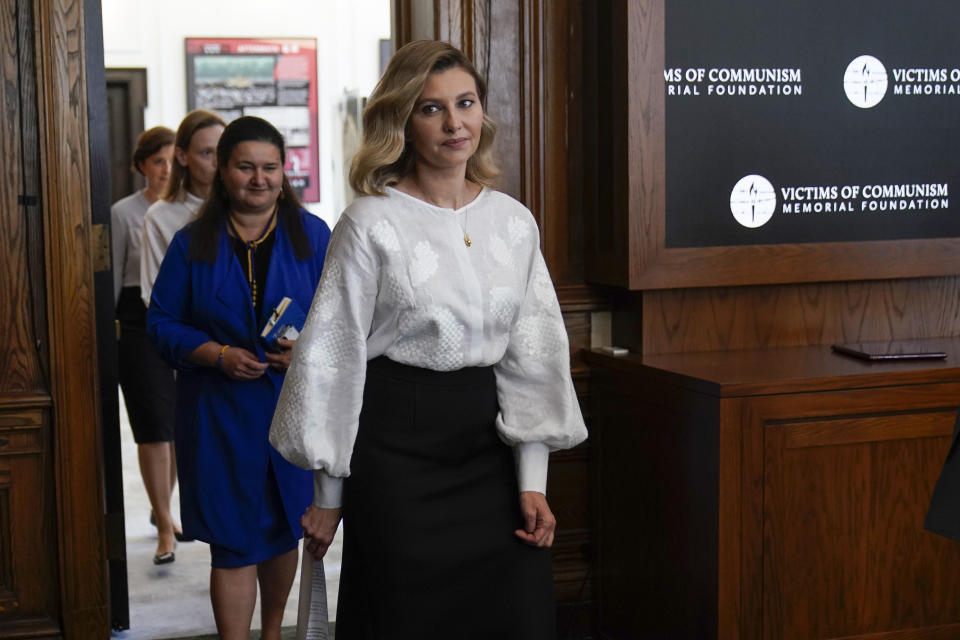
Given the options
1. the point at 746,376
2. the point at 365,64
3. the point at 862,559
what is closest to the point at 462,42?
the point at 746,376

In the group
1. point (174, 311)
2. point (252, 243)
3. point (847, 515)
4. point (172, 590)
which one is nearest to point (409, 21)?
point (252, 243)

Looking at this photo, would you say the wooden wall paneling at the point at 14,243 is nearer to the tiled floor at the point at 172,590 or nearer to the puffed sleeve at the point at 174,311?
the puffed sleeve at the point at 174,311

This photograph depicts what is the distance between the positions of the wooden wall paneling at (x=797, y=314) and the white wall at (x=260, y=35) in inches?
226

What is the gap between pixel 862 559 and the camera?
292 cm

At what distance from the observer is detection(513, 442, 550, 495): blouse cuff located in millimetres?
2309

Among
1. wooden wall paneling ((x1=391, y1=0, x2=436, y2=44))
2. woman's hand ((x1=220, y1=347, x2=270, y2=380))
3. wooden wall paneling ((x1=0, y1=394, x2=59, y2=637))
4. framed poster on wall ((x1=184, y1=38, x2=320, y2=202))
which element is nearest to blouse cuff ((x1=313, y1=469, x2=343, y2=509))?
woman's hand ((x1=220, y1=347, x2=270, y2=380))

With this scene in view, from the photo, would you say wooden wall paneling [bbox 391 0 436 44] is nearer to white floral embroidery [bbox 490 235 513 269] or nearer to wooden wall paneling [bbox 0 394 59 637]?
white floral embroidery [bbox 490 235 513 269]

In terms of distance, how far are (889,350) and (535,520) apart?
133 cm

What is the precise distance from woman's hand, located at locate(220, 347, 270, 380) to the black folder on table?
1.53 metres

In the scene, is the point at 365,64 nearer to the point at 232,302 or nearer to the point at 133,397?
→ the point at 133,397

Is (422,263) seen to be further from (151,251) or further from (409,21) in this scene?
(151,251)

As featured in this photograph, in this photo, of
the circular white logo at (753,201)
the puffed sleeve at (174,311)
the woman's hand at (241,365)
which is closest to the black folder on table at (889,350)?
the circular white logo at (753,201)

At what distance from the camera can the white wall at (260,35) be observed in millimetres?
8555

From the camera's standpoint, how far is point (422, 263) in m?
2.19
